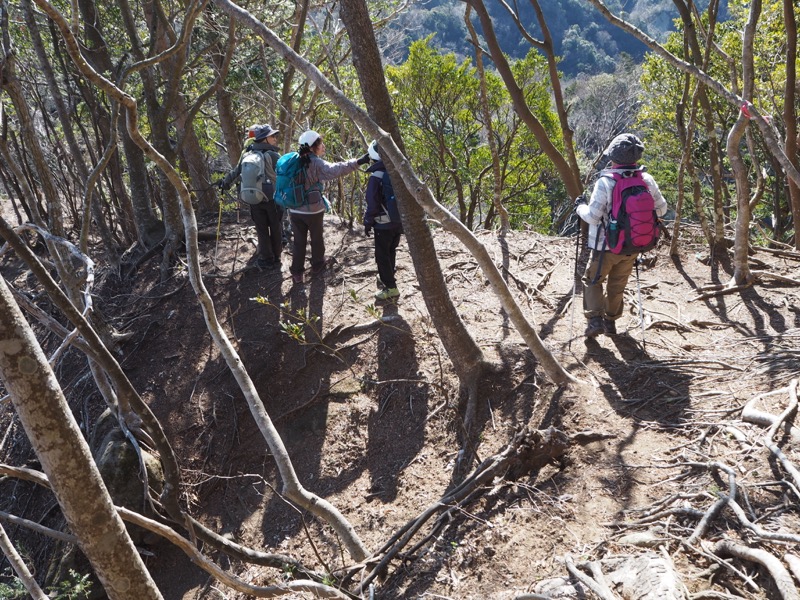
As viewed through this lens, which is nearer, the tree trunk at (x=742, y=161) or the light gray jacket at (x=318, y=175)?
the tree trunk at (x=742, y=161)

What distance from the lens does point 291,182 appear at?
664 cm

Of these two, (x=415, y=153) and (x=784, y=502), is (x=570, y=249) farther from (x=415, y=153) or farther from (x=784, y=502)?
(x=415, y=153)

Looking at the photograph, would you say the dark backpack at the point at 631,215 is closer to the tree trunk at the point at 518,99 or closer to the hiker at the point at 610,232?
the hiker at the point at 610,232

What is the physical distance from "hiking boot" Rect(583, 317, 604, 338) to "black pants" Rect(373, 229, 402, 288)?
214 centimetres

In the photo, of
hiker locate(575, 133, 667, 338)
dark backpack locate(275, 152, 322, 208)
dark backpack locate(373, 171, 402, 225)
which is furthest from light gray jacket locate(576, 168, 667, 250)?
dark backpack locate(275, 152, 322, 208)

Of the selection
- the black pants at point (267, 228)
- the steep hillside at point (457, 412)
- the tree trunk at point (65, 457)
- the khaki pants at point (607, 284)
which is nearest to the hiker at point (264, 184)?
the black pants at point (267, 228)

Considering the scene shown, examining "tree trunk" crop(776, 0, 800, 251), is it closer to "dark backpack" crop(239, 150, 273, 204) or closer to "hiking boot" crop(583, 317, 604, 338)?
"hiking boot" crop(583, 317, 604, 338)

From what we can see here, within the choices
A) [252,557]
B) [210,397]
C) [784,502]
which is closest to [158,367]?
[210,397]

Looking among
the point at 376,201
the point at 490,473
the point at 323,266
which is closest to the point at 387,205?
the point at 376,201

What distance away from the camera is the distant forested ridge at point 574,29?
64.9 metres

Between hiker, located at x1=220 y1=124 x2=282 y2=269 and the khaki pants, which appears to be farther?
hiker, located at x1=220 y1=124 x2=282 y2=269

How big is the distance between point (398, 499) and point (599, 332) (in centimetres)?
224

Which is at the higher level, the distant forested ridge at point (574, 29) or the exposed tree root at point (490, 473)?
the distant forested ridge at point (574, 29)

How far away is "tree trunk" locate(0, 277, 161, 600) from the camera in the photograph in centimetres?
197
